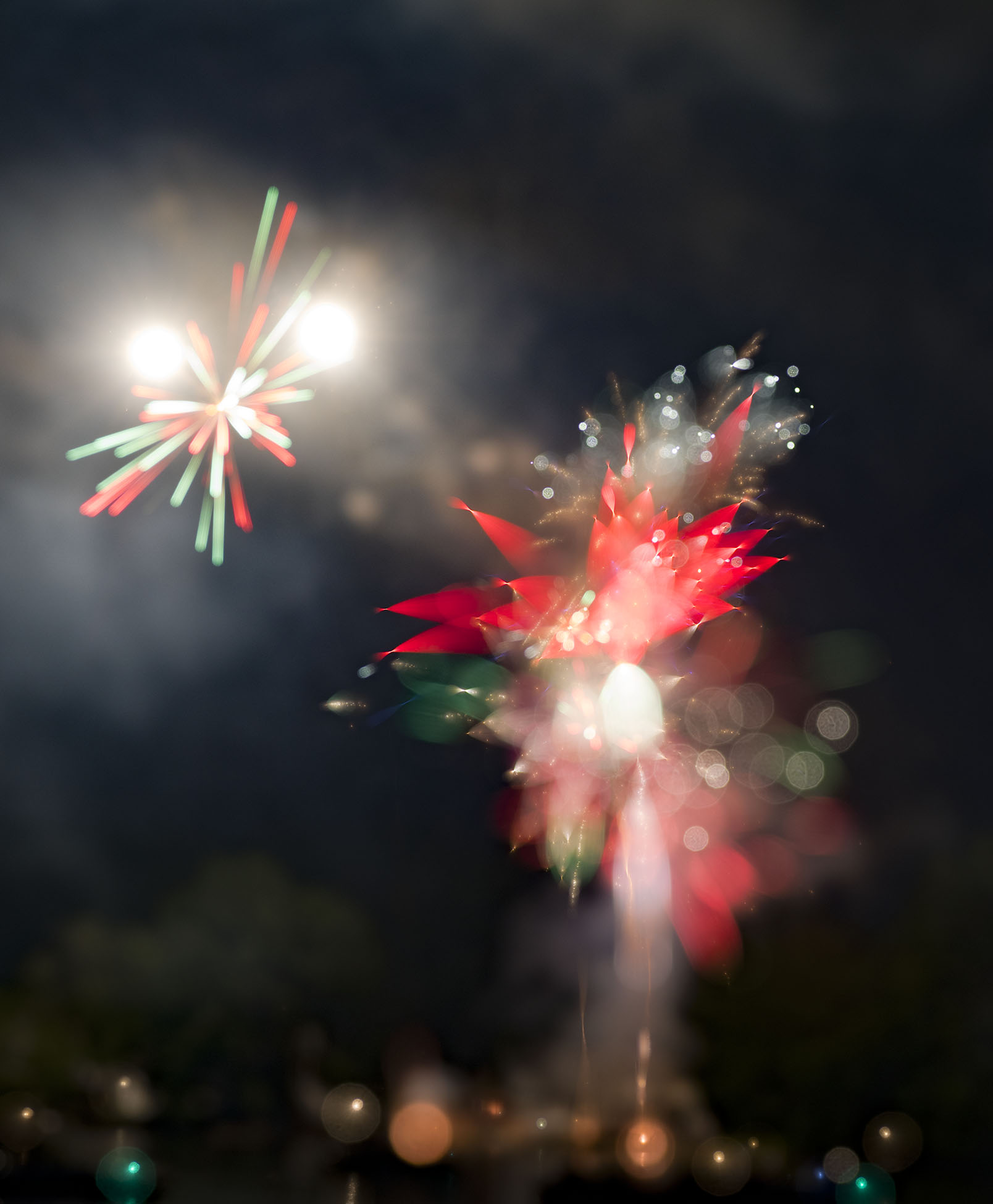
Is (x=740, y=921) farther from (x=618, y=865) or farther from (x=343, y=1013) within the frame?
(x=343, y=1013)

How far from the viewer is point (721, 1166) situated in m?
9.59

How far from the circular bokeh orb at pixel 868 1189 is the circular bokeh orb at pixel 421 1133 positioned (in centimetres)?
543

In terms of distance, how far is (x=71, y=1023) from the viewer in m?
12.1

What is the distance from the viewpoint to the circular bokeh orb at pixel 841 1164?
8.84 metres

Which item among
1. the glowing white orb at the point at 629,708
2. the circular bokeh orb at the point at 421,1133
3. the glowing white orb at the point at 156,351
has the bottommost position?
the circular bokeh orb at the point at 421,1133

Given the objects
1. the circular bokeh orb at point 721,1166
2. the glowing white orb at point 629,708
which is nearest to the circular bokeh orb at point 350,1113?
the circular bokeh orb at point 721,1166

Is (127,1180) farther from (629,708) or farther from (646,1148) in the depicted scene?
(629,708)

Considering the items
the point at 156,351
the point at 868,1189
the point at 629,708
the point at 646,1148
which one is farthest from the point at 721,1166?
the point at 156,351

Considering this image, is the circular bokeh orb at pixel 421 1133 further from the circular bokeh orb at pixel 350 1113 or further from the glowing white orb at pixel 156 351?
the glowing white orb at pixel 156 351

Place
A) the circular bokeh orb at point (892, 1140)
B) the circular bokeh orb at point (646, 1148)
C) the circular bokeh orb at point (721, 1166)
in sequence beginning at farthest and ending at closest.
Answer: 1. the circular bokeh orb at point (646, 1148)
2. the circular bokeh orb at point (892, 1140)
3. the circular bokeh orb at point (721, 1166)

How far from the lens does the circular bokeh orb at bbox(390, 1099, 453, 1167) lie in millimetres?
11875

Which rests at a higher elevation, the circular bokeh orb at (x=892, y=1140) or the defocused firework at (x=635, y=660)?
the defocused firework at (x=635, y=660)

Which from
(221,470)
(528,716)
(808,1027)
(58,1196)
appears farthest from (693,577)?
(58,1196)

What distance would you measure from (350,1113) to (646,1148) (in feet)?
13.4
